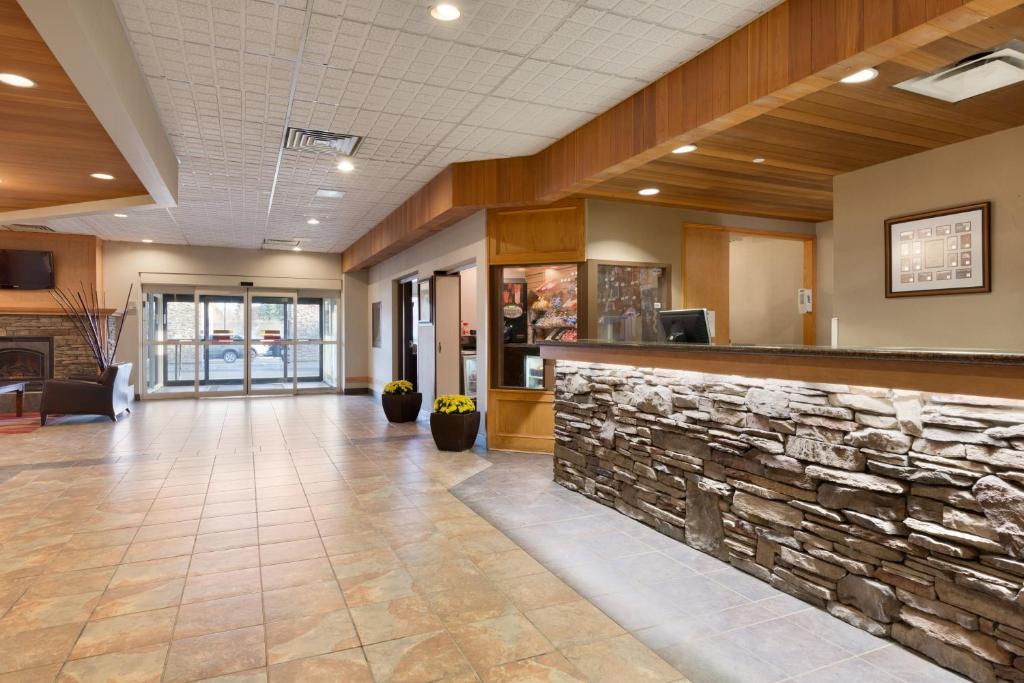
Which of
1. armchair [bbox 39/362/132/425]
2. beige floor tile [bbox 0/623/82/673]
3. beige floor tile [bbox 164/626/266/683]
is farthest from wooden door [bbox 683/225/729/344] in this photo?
armchair [bbox 39/362/132/425]

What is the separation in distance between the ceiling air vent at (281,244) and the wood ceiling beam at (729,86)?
19.0 ft

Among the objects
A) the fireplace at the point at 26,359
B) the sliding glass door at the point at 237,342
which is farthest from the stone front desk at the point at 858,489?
the fireplace at the point at 26,359

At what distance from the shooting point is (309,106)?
4.50 meters

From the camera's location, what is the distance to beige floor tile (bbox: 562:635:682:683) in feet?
7.09

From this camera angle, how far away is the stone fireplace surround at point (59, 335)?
9.67m

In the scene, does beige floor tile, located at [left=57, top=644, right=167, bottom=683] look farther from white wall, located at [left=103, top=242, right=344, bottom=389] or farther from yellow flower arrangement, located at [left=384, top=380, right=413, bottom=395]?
white wall, located at [left=103, top=242, right=344, bottom=389]

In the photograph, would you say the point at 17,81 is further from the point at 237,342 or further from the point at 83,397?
the point at 237,342

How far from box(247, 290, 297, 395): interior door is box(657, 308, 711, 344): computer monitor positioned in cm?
943

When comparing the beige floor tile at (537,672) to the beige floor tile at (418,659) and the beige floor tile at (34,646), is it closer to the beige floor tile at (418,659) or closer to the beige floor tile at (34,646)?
the beige floor tile at (418,659)

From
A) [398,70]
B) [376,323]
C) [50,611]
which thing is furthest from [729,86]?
[376,323]

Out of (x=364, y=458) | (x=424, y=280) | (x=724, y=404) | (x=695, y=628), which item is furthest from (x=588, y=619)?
(x=424, y=280)

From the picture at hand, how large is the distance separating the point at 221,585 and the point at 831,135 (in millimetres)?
4762

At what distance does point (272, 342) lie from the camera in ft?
39.5

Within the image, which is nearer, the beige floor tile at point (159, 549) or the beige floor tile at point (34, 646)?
the beige floor tile at point (34, 646)
